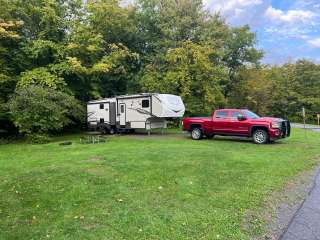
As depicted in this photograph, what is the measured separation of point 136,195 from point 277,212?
2.64m

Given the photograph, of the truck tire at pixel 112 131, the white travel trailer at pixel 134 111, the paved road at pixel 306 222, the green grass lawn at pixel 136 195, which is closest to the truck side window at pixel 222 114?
the white travel trailer at pixel 134 111

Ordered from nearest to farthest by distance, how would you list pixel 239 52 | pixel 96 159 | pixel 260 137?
pixel 96 159
pixel 260 137
pixel 239 52

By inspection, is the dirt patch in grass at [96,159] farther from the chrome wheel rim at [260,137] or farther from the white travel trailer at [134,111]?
the white travel trailer at [134,111]

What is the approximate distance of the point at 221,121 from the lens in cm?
1733

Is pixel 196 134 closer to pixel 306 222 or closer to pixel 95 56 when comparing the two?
pixel 95 56

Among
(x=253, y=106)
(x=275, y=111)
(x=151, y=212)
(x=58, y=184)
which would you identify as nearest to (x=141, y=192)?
(x=151, y=212)

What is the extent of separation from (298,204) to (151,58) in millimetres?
24073

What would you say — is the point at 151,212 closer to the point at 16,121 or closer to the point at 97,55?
the point at 16,121

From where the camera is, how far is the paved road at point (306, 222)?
4.79m

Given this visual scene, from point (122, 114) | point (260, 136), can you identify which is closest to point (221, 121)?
point (260, 136)

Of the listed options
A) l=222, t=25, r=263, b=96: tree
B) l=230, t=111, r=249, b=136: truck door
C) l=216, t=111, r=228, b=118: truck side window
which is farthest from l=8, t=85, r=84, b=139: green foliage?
l=222, t=25, r=263, b=96: tree

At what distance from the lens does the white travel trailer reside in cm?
2097

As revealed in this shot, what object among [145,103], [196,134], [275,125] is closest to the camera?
[275,125]

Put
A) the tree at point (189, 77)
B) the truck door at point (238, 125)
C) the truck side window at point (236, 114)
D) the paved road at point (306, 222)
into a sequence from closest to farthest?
the paved road at point (306, 222) < the truck door at point (238, 125) < the truck side window at point (236, 114) < the tree at point (189, 77)
